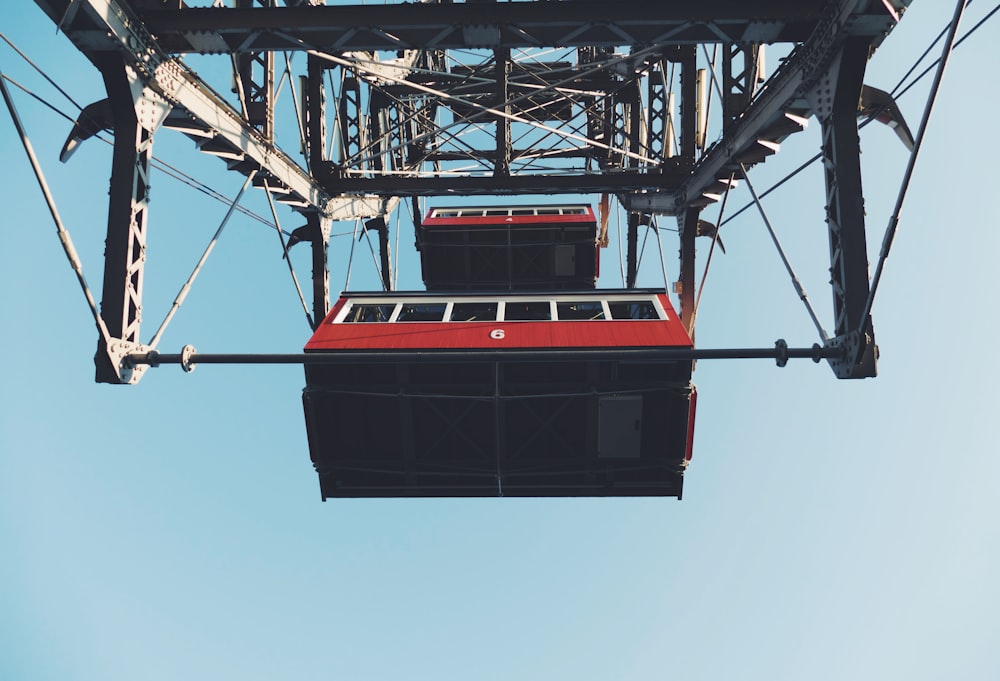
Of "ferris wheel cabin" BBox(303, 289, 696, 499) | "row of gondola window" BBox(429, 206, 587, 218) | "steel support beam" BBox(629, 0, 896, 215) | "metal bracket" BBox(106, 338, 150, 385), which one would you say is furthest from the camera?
"row of gondola window" BBox(429, 206, 587, 218)

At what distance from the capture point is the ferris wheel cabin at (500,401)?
12.0m

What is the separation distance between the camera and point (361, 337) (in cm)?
1216

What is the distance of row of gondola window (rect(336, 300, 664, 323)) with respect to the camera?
13.0m

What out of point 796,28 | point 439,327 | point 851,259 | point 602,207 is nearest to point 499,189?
point 439,327

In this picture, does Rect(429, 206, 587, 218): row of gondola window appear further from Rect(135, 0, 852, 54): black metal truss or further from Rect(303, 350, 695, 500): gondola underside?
Rect(135, 0, 852, 54): black metal truss

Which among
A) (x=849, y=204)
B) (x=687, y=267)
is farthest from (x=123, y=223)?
(x=687, y=267)

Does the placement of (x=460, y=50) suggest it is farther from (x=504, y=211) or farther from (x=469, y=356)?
(x=504, y=211)

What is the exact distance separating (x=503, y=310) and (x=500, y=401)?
209cm

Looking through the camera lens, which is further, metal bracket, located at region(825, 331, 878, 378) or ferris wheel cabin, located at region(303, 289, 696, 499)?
ferris wheel cabin, located at region(303, 289, 696, 499)

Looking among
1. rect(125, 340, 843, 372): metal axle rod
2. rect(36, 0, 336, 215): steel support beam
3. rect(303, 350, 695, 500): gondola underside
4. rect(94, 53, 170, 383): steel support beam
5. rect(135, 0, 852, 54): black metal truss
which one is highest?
rect(135, 0, 852, 54): black metal truss

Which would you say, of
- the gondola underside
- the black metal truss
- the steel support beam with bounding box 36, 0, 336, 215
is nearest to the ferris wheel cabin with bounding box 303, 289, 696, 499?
the gondola underside

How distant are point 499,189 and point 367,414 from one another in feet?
21.5

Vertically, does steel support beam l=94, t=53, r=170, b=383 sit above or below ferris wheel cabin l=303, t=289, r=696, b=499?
above

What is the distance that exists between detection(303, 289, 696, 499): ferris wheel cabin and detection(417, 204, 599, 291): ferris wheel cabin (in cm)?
1098
